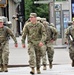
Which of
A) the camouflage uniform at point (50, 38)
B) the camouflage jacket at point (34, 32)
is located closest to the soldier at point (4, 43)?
the camouflage jacket at point (34, 32)

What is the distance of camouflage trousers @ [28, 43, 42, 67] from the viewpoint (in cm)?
1311

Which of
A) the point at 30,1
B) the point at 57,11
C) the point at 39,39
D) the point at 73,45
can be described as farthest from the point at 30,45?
the point at 30,1

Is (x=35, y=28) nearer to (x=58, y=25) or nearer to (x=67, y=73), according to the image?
(x=67, y=73)

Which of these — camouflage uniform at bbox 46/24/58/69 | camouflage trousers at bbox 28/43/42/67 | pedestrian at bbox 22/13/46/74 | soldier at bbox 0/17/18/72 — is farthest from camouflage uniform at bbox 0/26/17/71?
camouflage uniform at bbox 46/24/58/69

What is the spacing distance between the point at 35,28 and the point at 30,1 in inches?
2215

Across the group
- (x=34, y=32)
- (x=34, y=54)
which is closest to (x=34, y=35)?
(x=34, y=32)

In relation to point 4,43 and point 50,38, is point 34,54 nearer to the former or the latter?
point 4,43

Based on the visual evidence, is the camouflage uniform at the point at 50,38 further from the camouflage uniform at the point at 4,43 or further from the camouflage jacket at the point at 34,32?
the camouflage jacket at the point at 34,32

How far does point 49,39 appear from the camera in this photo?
15234 mm

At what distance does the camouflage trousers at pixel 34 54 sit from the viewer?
13109 mm

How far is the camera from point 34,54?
1331cm

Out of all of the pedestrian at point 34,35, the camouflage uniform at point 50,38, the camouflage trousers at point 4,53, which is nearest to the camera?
the pedestrian at point 34,35

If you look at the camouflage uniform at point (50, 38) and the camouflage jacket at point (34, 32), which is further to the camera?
the camouflage uniform at point (50, 38)

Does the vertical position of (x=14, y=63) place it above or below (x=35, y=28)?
below
